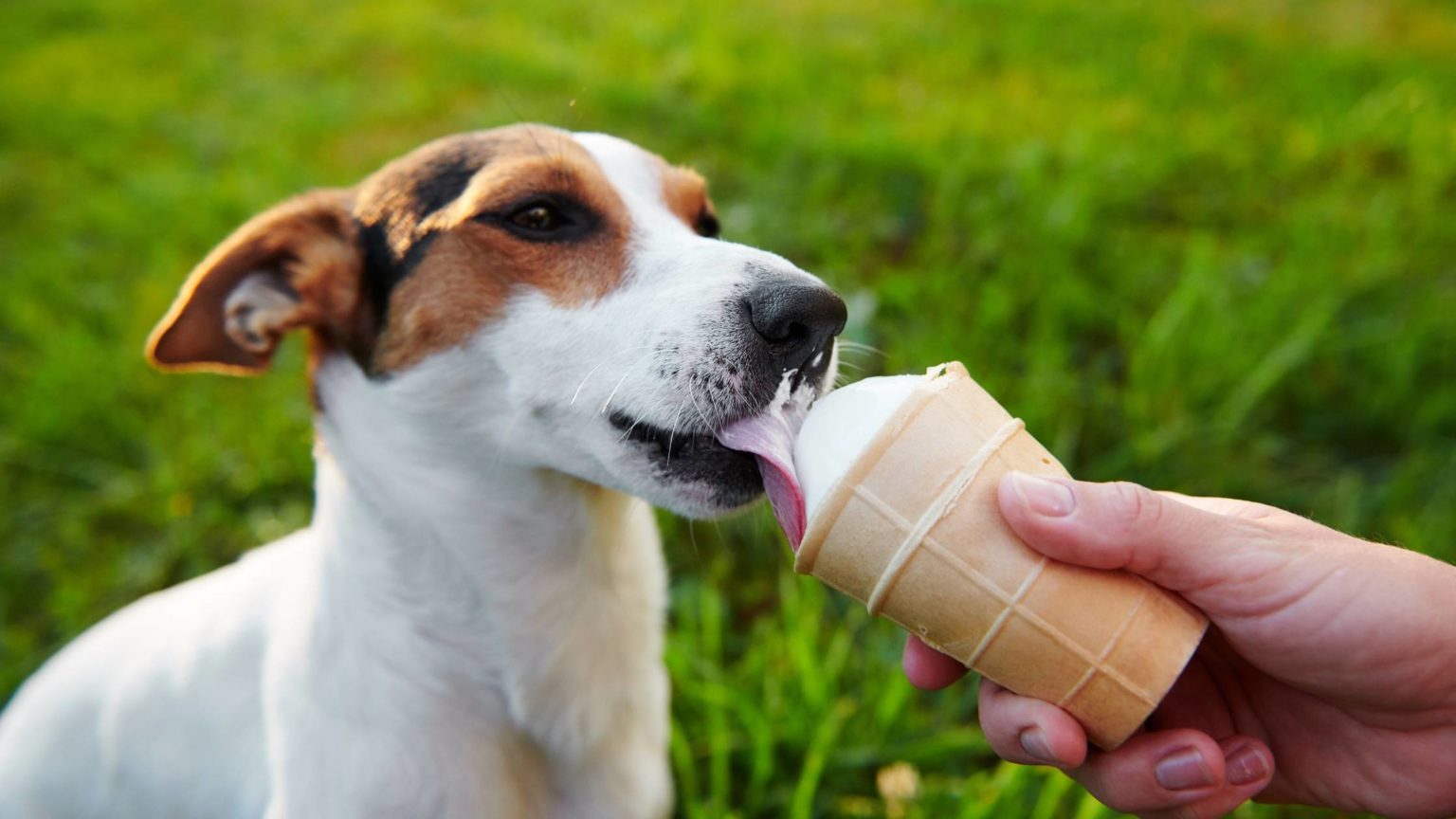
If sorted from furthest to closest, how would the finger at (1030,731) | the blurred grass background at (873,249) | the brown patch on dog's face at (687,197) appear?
the blurred grass background at (873,249), the brown patch on dog's face at (687,197), the finger at (1030,731)

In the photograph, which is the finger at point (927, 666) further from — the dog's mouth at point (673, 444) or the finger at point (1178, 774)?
the dog's mouth at point (673, 444)

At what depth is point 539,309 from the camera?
74.2 inches

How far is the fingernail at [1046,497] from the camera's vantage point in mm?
1371

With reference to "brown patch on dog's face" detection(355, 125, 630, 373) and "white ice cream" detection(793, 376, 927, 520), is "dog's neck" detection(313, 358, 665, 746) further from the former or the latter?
"white ice cream" detection(793, 376, 927, 520)

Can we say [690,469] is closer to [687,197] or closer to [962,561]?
[962,561]

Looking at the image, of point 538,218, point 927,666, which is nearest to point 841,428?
point 927,666

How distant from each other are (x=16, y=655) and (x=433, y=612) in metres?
2.03

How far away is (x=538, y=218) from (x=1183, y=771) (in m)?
1.57

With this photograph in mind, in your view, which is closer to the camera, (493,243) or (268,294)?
(493,243)

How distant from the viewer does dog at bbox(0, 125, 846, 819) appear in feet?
5.69

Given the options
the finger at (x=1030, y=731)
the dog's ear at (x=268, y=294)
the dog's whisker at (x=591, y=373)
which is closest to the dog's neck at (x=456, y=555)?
the dog's ear at (x=268, y=294)

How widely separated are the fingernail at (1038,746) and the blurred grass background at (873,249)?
0.76m

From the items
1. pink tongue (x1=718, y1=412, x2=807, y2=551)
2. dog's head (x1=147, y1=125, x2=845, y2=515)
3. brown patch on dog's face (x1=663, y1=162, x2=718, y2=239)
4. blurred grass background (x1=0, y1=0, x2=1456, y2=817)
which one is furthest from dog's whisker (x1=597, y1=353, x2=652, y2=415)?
blurred grass background (x1=0, y1=0, x2=1456, y2=817)

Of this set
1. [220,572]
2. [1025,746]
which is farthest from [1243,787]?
[220,572]
